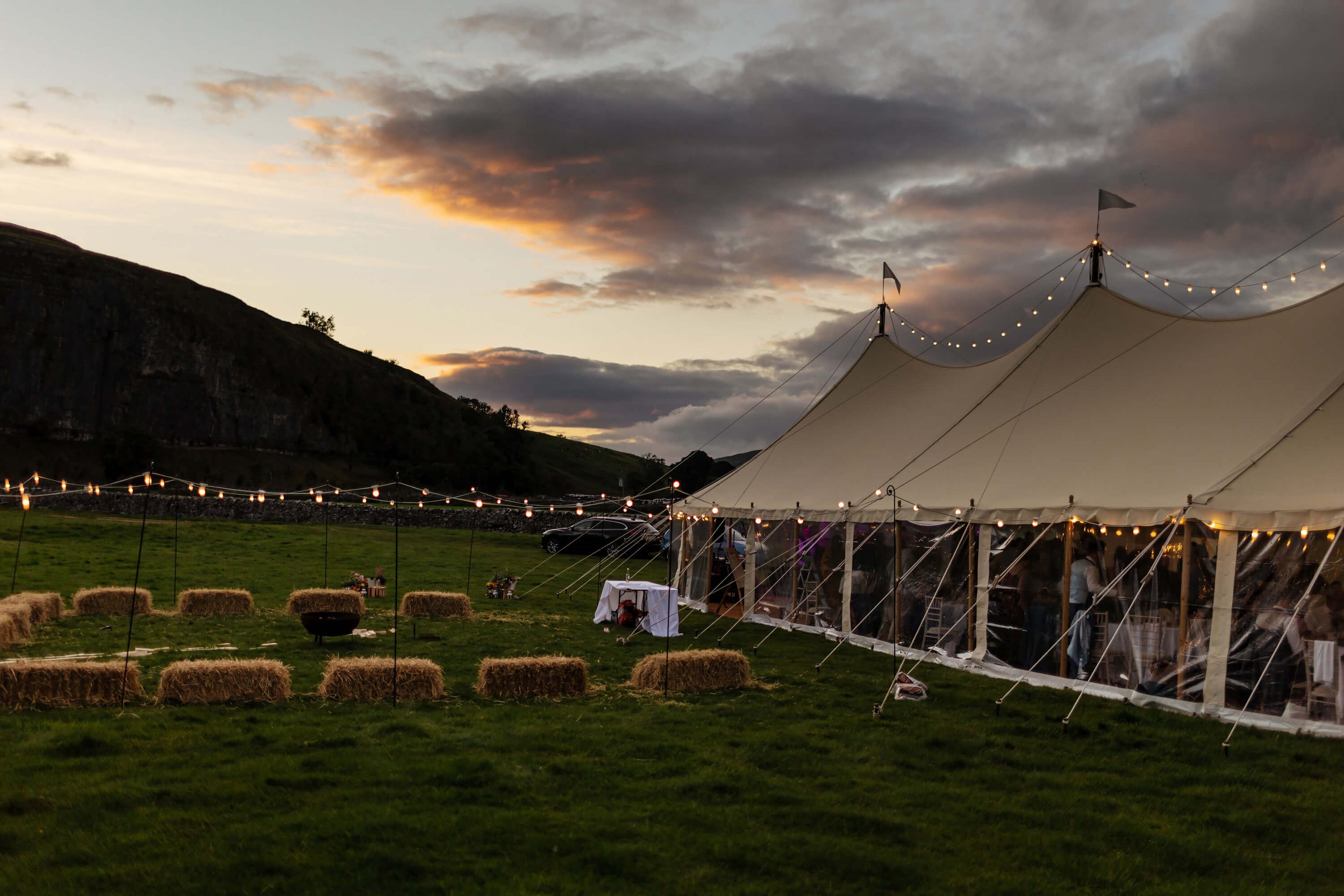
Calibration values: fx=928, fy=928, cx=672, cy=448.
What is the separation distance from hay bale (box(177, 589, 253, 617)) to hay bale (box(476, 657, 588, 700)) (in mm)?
7229

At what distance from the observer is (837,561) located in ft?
46.4

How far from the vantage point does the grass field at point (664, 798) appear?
187 inches

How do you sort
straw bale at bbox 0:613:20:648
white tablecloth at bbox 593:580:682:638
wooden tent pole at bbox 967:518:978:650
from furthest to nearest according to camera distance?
white tablecloth at bbox 593:580:682:638 < wooden tent pole at bbox 967:518:978:650 < straw bale at bbox 0:613:20:648

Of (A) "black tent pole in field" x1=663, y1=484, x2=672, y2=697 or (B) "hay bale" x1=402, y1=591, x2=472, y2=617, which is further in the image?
(B) "hay bale" x1=402, y1=591, x2=472, y2=617

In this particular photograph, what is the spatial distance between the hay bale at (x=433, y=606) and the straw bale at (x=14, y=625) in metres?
5.07

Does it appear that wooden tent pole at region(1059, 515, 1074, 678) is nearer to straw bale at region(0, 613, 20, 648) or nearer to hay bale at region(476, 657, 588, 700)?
hay bale at region(476, 657, 588, 700)

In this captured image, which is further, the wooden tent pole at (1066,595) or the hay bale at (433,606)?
the hay bale at (433,606)

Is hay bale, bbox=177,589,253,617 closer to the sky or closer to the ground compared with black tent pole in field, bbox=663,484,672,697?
closer to the ground

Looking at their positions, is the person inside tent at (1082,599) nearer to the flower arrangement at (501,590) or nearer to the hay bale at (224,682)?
the hay bale at (224,682)

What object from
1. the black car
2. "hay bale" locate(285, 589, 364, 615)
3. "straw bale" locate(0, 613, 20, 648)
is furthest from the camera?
the black car

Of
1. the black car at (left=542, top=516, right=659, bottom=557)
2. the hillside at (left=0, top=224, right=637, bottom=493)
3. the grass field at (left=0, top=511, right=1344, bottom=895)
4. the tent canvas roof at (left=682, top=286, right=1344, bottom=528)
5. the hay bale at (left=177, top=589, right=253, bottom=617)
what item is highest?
the hillside at (left=0, top=224, right=637, bottom=493)

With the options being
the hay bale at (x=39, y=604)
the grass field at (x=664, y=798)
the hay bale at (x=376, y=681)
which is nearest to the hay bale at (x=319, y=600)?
the hay bale at (x=39, y=604)

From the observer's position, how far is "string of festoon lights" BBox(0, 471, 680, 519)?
12766 mm

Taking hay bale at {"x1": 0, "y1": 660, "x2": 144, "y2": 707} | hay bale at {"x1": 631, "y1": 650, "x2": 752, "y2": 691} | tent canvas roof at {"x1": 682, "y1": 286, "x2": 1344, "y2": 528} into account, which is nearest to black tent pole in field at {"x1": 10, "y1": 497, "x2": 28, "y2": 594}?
hay bale at {"x1": 0, "y1": 660, "x2": 144, "y2": 707}
